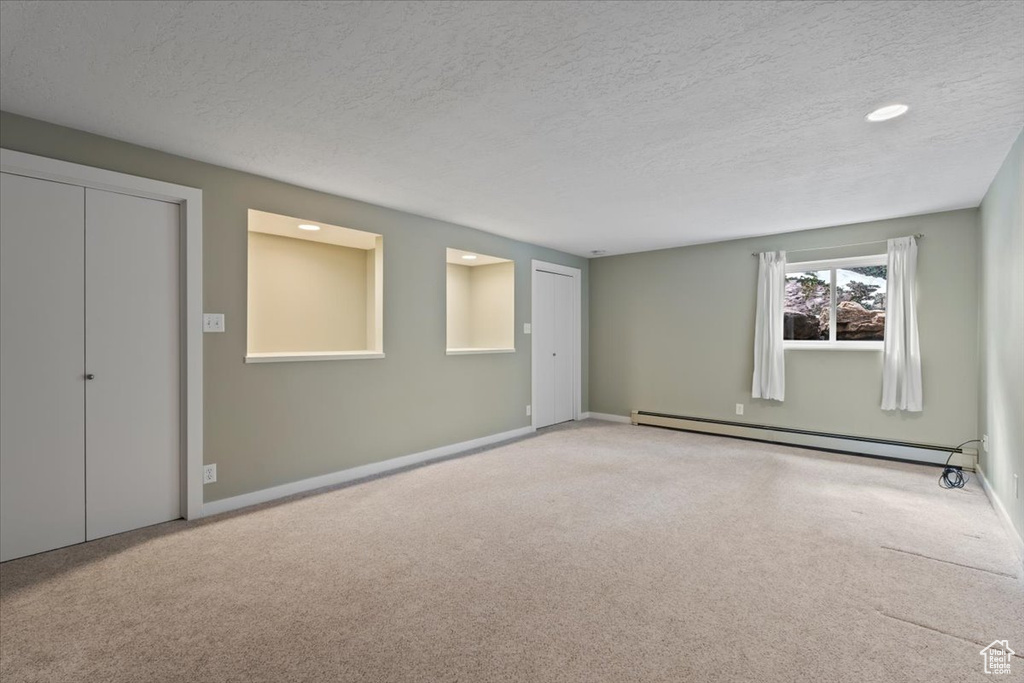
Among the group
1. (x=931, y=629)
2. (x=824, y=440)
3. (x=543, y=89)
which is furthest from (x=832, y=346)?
(x=543, y=89)

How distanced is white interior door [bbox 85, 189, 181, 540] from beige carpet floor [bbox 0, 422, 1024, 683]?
0.24 metres

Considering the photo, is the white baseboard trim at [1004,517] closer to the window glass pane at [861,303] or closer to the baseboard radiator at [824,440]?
the baseboard radiator at [824,440]

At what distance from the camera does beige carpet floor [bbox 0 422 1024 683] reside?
1754 millimetres

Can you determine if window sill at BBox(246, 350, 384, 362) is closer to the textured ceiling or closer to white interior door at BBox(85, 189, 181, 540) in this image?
white interior door at BBox(85, 189, 181, 540)

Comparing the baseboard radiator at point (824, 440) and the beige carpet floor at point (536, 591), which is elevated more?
the baseboard radiator at point (824, 440)

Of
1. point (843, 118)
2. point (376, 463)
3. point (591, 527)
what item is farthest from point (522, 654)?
point (843, 118)

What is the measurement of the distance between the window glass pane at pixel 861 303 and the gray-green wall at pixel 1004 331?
87 cm

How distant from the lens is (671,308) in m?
6.32

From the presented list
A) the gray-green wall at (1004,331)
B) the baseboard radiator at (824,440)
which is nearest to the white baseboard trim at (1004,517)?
the gray-green wall at (1004,331)

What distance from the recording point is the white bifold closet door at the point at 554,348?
6.25 m

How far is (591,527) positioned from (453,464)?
1848 mm

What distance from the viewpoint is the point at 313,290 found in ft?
17.0

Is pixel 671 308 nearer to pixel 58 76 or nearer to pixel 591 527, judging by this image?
pixel 591 527

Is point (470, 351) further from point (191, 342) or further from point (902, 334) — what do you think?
point (902, 334)
